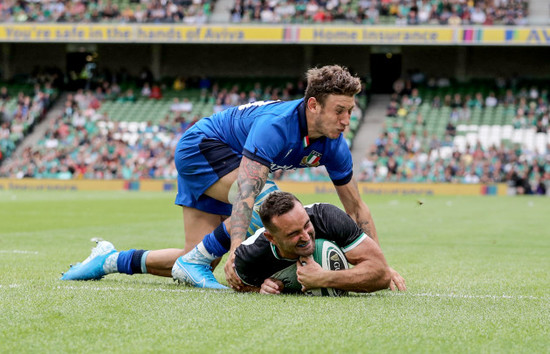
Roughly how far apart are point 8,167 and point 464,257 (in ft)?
92.0

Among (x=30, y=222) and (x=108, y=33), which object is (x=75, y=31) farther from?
(x=30, y=222)

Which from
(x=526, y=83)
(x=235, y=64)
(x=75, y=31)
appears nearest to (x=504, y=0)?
(x=526, y=83)

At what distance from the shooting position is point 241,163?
Answer: 5848 mm

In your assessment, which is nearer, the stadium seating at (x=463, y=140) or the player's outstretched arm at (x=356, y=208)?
the player's outstretched arm at (x=356, y=208)

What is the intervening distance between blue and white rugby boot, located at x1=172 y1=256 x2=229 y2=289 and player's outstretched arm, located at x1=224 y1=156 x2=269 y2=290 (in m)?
0.35

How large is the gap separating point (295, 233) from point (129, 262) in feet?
6.27

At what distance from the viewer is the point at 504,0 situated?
36812 mm

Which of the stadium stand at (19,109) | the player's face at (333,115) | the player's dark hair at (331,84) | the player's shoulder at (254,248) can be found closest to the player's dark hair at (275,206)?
the player's shoulder at (254,248)

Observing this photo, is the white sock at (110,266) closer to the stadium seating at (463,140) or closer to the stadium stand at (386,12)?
the stadium seating at (463,140)

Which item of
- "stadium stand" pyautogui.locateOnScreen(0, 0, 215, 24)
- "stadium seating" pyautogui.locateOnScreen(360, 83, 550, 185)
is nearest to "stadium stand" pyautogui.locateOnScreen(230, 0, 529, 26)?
"stadium stand" pyautogui.locateOnScreen(0, 0, 215, 24)

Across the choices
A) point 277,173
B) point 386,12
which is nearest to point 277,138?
point 277,173

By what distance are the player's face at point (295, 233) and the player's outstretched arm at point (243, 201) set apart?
17.6 inches

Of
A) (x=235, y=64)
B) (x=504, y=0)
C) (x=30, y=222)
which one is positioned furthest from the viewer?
(x=235, y=64)

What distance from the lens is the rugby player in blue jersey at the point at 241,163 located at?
5.71 metres
